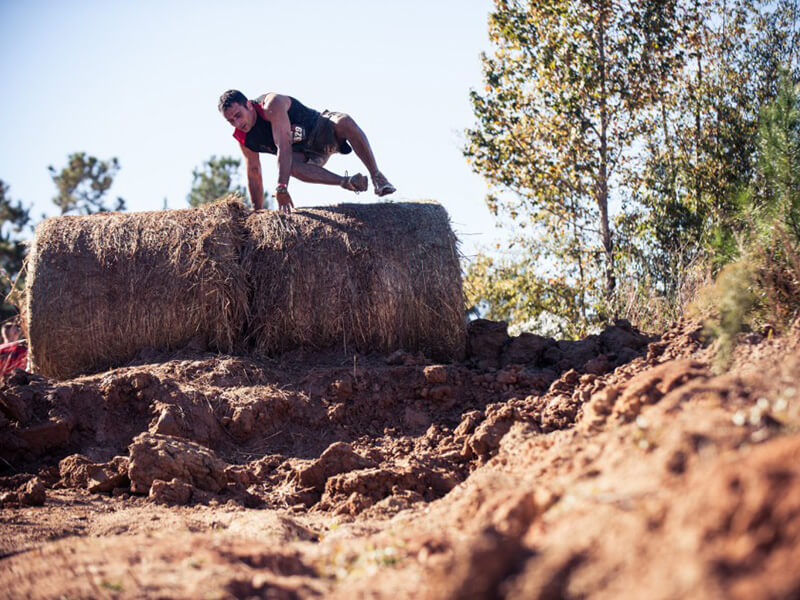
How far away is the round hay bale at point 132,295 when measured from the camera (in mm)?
7699

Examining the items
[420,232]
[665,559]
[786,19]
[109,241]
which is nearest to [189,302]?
[109,241]

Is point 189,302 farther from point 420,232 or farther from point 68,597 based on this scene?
Result: point 68,597

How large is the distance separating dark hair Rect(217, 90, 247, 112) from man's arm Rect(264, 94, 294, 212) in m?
0.27

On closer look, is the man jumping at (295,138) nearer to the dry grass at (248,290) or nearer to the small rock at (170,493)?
the dry grass at (248,290)

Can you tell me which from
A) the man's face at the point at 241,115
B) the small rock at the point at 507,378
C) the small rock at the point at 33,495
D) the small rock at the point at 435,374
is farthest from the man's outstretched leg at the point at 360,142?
the small rock at the point at 33,495

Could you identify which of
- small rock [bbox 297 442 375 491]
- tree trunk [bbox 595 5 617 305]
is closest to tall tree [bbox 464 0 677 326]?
A: tree trunk [bbox 595 5 617 305]

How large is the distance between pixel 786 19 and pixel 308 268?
24.4ft

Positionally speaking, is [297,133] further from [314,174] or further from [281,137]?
[314,174]

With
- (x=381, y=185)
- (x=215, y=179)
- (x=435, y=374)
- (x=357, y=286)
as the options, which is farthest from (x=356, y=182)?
(x=215, y=179)

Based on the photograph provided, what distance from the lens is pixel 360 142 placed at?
28.1ft

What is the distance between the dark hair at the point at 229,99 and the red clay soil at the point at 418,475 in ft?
8.55

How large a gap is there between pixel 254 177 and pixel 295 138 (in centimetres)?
82

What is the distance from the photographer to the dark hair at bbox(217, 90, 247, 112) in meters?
8.23

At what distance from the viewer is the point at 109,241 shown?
7.93 metres
